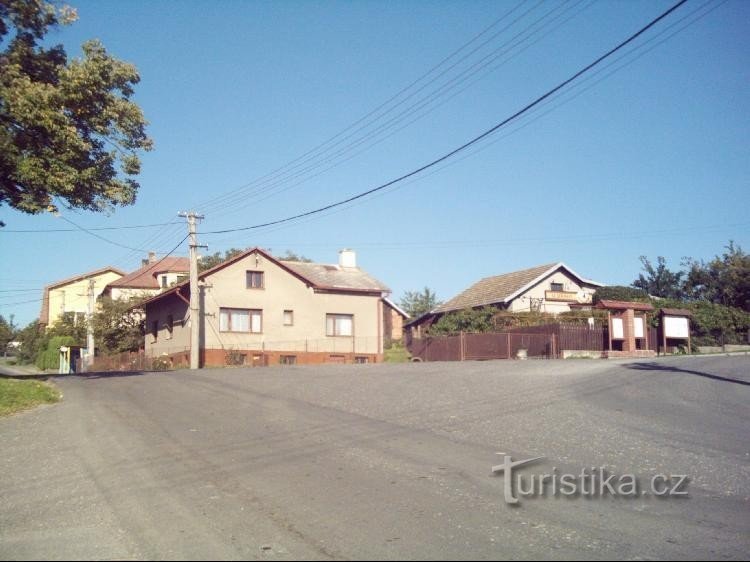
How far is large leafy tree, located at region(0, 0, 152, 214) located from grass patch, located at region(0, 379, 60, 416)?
4.80 m

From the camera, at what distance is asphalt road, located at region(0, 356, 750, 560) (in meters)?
6.05

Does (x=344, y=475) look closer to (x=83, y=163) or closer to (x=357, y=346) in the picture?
(x=83, y=163)

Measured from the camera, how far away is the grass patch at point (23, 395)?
1628 cm

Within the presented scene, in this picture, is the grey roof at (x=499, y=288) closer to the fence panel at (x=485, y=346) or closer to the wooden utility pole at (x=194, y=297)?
the fence panel at (x=485, y=346)

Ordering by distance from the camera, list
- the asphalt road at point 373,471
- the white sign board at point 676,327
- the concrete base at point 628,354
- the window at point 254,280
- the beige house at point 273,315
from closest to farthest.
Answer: the asphalt road at point 373,471 < the concrete base at point 628,354 < the white sign board at point 676,327 < the beige house at point 273,315 < the window at point 254,280

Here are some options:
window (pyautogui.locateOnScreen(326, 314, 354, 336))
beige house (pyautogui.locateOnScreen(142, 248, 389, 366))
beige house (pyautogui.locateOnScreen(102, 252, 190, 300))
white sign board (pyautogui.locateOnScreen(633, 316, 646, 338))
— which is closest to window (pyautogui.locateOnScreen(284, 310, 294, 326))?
beige house (pyautogui.locateOnScreen(142, 248, 389, 366))

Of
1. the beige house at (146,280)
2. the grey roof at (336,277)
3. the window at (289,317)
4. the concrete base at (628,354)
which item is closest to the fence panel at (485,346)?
the concrete base at (628,354)

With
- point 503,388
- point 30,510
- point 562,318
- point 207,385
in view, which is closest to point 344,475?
point 30,510

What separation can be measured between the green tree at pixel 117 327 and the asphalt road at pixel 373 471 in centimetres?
3349

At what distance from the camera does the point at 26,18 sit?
18.5 metres

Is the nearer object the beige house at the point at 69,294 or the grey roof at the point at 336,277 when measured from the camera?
the grey roof at the point at 336,277

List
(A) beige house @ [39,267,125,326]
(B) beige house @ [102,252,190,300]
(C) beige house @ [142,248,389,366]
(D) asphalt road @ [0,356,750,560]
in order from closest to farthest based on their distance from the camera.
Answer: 1. (D) asphalt road @ [0,356,750,560]
2. (C) beige house @ [142,248,389,366]
3. (B) beige house @ [102,252,190,300]
4. (A) beige house @ [39,267,125,326]

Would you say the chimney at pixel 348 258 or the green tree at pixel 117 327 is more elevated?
the chimney at pixel 348 258

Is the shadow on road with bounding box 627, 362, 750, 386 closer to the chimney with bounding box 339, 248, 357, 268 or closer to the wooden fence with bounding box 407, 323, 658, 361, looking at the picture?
the wooden fence with bounding box 407, 323, 658, 361
